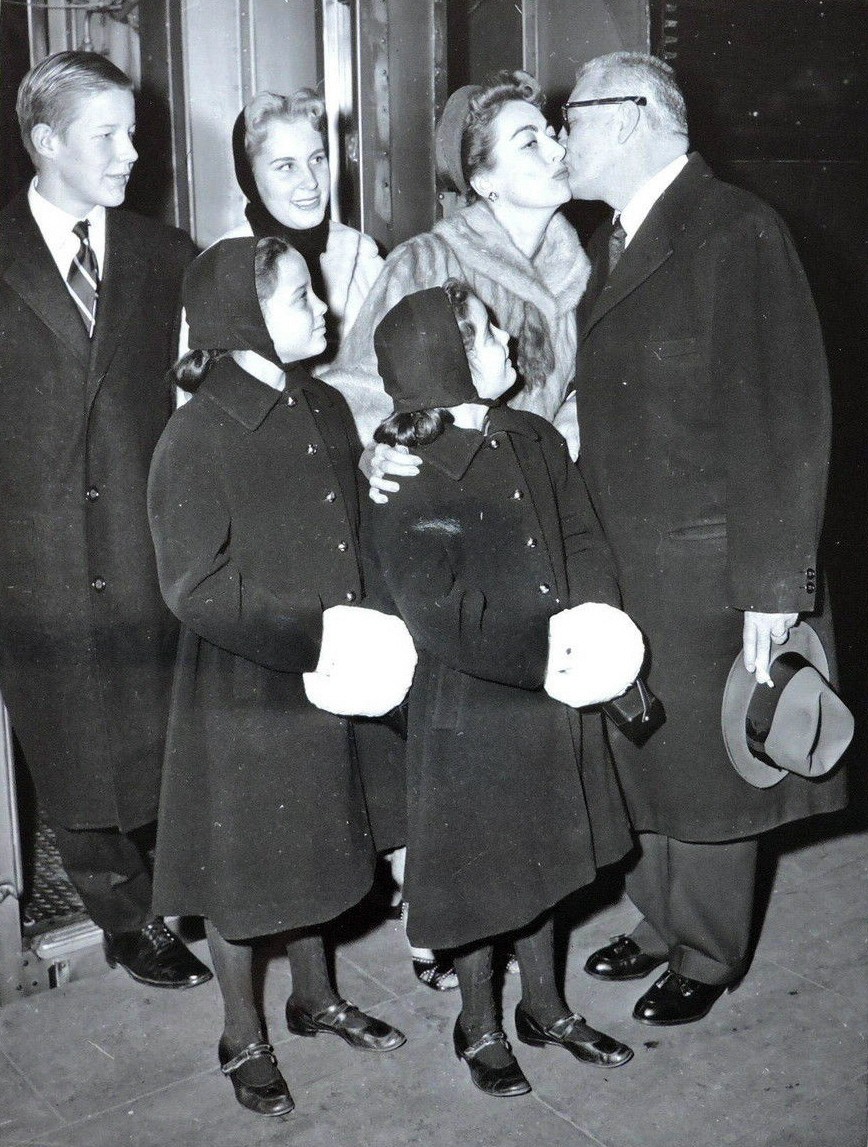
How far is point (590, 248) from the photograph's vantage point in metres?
3.17

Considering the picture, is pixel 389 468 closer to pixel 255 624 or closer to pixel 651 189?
pixel 255 624

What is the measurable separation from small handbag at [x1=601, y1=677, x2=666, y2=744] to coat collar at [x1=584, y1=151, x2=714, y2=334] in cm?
85

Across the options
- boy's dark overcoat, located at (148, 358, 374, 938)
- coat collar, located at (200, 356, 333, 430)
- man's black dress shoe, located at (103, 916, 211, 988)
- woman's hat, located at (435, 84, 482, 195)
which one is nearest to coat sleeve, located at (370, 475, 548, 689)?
boy's dark overcoat, located at (148, 358, 374, 938)

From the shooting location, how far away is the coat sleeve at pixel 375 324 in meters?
3.02

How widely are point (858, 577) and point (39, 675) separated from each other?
3.09m

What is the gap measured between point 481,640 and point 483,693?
Answer: 0.45ft

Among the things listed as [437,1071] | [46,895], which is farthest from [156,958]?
[437,1071]

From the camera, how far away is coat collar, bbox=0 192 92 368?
9.41 feet

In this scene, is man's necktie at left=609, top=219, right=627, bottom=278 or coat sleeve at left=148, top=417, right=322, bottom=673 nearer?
coat sleeve at left=148, top=417, right=322, bottom=673

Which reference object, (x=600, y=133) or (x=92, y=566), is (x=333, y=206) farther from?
(x=92, y=566)

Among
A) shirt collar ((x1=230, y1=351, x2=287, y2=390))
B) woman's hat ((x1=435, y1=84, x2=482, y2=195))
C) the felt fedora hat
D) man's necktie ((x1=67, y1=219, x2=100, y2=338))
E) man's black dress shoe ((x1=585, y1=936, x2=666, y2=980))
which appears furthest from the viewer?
man's black dress shoe ((x1=585, y1=936, x2=666, y2=980))

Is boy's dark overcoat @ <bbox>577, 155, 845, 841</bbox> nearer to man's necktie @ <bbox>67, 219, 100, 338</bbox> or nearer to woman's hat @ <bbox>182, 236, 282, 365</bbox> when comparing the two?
woman's hat @ <bbox>182, 236, 282, 365</bbox>

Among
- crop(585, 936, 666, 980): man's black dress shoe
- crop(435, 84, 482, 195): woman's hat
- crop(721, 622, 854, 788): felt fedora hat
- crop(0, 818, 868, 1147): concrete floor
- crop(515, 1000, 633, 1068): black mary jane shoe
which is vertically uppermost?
crop(435, 84, 482, 195): woman's hat

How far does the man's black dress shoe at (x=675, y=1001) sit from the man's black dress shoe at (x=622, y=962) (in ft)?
0.52
